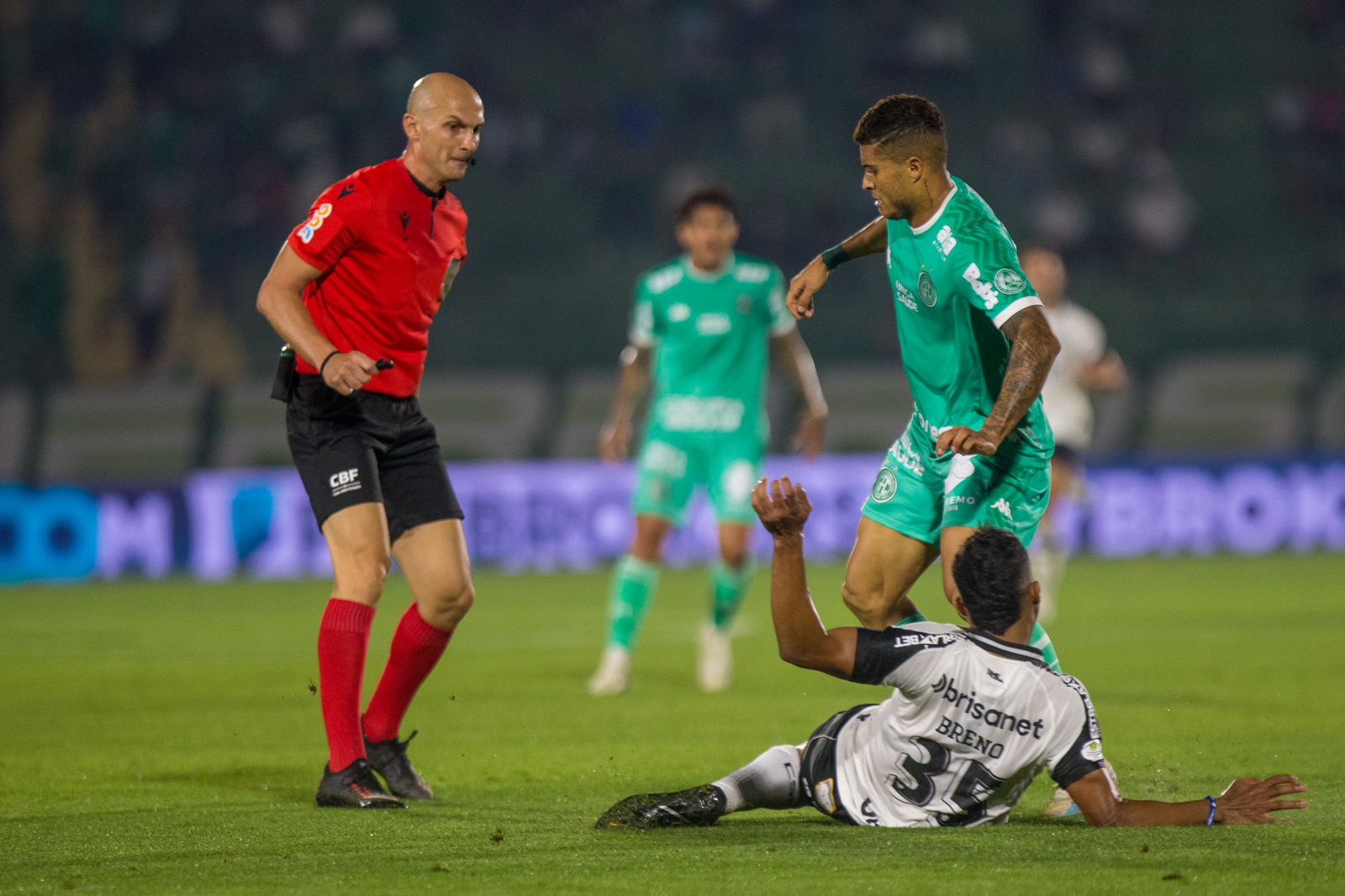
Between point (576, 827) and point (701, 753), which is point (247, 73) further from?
point (576, 827)

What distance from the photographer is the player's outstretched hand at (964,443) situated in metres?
4.78

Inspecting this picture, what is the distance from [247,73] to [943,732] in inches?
696

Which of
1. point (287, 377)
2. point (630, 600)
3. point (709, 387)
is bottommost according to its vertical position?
point (630, 600)

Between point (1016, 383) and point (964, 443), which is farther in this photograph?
point (1016, 383)

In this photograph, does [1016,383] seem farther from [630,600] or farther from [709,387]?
[709,387]

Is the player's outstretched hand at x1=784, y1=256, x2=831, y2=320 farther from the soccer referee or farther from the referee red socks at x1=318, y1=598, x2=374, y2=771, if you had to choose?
the referee red socks at x1=318, y1=598, x2=374, y2=771

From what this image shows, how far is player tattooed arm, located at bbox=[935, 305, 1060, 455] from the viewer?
4.80m

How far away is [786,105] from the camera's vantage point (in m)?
22.2

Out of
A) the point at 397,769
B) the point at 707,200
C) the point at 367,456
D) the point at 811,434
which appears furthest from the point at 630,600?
the point at 367,456

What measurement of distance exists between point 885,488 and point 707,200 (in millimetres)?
3649

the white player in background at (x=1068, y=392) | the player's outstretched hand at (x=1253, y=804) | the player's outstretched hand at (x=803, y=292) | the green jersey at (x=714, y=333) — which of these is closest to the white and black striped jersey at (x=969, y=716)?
the player's outstretched hand at (x=1253, y=804)

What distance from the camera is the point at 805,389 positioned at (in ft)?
29.7

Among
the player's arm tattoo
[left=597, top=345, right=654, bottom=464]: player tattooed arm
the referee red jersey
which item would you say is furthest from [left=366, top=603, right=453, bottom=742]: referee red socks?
[left=597, top=345, right=654, bottom=464]: player tattooed arm

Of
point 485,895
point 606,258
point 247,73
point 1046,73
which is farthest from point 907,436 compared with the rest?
point 1046,73
